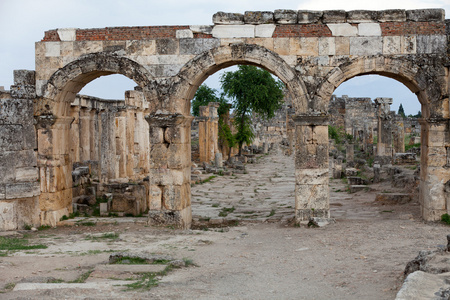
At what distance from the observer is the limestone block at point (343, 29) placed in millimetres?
10164

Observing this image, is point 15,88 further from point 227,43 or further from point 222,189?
point 222,189

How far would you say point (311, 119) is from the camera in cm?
1005

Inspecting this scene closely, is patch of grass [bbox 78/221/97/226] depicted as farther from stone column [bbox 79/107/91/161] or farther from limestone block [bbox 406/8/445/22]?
stone column [bbox 79/107/91/161]

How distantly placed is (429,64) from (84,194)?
891cm

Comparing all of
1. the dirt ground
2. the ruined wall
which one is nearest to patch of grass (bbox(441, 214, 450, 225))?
the dirt ground

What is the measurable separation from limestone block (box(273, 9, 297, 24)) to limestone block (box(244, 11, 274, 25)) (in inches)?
4.8

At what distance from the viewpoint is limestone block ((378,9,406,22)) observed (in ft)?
33.2

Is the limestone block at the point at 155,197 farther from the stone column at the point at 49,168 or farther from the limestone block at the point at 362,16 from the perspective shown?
the limestone block at the point at 362,16

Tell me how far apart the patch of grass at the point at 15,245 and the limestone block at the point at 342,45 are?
261 inches

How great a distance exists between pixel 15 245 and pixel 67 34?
4.56 meters

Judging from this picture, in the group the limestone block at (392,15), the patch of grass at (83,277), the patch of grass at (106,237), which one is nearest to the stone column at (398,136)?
the limestone block at (392,15)

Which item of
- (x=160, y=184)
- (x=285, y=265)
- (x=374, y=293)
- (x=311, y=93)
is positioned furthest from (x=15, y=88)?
(x=374, y=293)

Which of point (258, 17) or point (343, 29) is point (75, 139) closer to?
point (258, 17)

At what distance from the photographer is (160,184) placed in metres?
10.2
